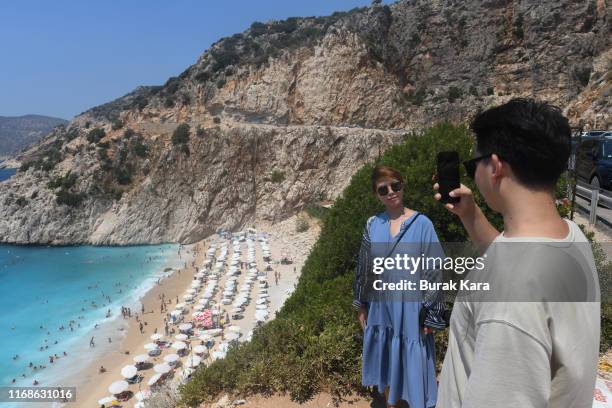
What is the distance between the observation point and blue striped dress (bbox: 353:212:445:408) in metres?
2.99

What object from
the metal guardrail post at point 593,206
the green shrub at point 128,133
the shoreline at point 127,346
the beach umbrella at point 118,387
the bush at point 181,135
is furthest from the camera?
the green shrub at point 128,133

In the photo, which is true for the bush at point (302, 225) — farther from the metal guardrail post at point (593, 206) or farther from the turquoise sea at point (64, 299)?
the metal guardrail post at point (593, 206)

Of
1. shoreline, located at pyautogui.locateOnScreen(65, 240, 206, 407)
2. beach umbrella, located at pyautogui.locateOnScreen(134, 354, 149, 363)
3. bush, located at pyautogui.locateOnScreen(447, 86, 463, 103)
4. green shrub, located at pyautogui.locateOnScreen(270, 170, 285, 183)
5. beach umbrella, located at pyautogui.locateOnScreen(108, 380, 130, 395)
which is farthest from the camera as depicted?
bush, located at pyautogui.locateOnScreen(447, 86, 463, 103)

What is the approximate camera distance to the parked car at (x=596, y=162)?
1016 centimetres

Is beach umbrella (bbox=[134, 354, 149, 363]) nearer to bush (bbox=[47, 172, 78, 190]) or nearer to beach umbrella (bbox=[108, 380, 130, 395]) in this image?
beach umbrella (bbox=[108, 380, 130, 395])

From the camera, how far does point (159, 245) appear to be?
109 feet

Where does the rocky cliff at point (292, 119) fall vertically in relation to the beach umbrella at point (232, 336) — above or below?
above

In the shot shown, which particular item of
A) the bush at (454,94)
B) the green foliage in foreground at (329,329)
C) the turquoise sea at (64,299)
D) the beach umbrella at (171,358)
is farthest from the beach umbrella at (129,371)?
the bush at (454,94)

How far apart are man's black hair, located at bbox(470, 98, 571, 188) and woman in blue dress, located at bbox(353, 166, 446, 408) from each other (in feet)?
6.05

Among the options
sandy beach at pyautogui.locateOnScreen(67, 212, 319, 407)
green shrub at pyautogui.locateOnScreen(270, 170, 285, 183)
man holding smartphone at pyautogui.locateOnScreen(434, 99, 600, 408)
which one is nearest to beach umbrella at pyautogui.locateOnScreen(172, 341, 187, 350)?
sandy beach at pyautogui.locateOnScreen(67, 212, 319, 407)

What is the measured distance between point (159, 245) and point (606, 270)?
32699 mm

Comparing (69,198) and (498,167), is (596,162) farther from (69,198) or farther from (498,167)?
(69,198)

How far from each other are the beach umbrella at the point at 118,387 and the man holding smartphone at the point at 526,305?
45.7 ft

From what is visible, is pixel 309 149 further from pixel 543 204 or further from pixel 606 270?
pixel 543 204
